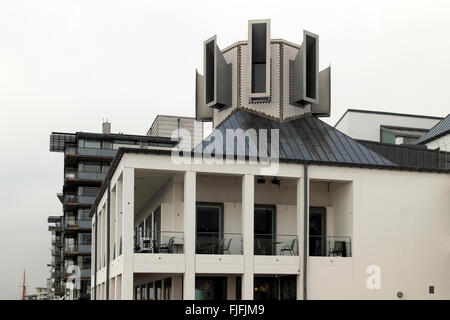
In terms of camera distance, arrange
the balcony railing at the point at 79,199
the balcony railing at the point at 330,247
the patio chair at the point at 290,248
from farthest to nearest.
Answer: the balcony railing at the point at 79,199, the balcony railing at the point at 330,247, the patio chair at the point at 290,248

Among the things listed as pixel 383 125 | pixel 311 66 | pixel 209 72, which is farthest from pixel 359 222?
pixel 383 125

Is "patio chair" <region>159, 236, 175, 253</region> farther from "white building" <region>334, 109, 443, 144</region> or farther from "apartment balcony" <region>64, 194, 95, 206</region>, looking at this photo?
"apartment balcony" <region>64, 194, 95, 206</region>

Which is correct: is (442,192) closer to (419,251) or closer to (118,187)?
(419,251)

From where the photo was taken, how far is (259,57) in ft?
97.3

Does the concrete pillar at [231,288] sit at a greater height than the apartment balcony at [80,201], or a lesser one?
lesser

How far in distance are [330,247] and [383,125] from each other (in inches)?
1019

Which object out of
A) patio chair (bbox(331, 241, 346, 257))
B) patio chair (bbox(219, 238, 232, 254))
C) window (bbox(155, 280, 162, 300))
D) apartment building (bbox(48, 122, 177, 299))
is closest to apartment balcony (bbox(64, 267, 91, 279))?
apartment building (bbox(48, 122, 177, 299))

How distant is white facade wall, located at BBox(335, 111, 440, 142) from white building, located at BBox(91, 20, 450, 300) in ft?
67.6

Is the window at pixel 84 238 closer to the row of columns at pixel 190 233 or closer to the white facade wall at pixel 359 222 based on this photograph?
the white facade wall at pixel 359 222

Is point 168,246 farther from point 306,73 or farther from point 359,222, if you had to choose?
Result: point 306,73

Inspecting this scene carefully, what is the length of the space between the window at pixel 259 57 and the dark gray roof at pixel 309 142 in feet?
3.92

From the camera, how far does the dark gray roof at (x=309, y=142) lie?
2619 cm

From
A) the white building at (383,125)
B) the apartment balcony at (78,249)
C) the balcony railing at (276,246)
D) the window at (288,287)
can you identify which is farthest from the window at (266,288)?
the apartment balcony at (78,249)

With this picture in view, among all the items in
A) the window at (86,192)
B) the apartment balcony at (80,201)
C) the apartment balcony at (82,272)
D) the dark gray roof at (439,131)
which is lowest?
the apartment balcony at (82,272)
